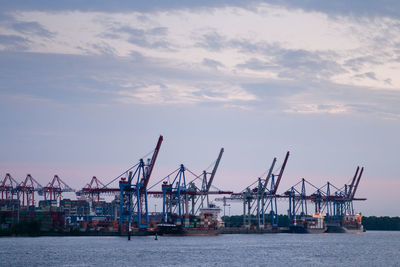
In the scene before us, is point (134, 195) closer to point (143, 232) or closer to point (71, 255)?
point (143, 232)

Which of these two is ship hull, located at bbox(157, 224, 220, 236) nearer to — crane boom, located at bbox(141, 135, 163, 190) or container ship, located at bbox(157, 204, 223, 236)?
container ship, located at bbox(157, 204, 223, 236)

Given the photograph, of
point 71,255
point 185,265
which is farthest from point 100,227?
point 185,265

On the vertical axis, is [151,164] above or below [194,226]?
above

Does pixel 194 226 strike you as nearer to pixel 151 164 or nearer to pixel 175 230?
pixel 175 230

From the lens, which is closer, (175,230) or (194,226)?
(175,230)

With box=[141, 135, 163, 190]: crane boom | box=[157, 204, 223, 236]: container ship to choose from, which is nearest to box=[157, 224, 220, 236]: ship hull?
box=[157, 204, 223, 236]: container ship

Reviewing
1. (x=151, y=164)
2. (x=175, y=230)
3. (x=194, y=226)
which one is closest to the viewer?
(x=175, y=230)

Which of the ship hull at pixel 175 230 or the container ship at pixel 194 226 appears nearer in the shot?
the ship hull at pixel 175 230

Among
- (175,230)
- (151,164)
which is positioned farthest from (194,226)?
(151,164)

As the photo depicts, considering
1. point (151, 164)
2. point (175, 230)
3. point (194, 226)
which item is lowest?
point (175, 230)

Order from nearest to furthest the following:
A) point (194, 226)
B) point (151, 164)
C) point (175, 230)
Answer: point (175, 230) → point (194, 226) → point (151, 164)

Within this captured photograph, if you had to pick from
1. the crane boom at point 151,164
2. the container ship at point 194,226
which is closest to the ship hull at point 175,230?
the container ship at point 194,226

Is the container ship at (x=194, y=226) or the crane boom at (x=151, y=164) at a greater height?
the crane boom at (x=151, y=164)

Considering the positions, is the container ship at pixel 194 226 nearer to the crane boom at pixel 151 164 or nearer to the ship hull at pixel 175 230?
the ship hull at pixel 175 230
